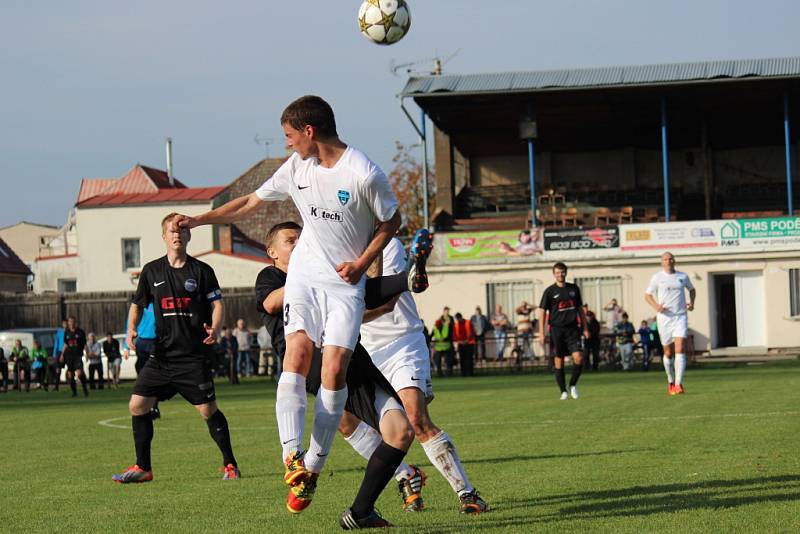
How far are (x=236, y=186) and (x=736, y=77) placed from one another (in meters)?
40.2

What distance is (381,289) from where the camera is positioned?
6562 mm

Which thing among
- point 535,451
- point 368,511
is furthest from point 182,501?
point 535,451

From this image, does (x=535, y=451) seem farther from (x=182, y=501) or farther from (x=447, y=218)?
(x=447, y=218)

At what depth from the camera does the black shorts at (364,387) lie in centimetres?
679

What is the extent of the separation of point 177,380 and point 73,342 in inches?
760

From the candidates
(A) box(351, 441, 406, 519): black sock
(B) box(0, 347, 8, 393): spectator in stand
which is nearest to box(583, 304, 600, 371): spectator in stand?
(B) box(0, 347, 8, 393): spectator in stand

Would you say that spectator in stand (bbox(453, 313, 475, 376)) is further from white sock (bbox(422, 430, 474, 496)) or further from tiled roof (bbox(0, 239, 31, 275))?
tiled roof (bbox(0, 239, 31, 275))

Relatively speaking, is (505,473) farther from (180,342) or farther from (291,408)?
(291,408)

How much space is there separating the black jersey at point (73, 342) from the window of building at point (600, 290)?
58.4ft

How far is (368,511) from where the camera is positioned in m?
6.22

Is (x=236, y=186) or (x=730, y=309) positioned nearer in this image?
(x=730, y=309)

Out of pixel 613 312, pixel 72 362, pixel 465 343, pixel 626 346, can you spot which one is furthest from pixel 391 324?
pixel 613 312

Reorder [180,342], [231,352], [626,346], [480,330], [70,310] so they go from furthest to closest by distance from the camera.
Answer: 1. [70,310]
2. [480,330]
3. [231,352]
4. [626,346]
5. [180,342]

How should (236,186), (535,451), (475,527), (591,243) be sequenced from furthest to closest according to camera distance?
(236,186), (591,243), (535,451), (475,527)
